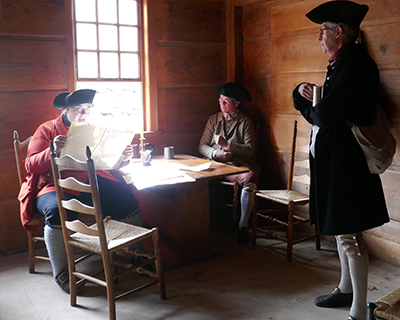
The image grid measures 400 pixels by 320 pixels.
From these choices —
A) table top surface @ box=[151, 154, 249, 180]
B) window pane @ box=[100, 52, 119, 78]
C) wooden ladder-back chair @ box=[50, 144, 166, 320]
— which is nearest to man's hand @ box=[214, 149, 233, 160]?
table top surface @ box=[151, 154, 249, 180]

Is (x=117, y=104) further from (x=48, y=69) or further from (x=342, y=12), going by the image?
(x=342, y=12)

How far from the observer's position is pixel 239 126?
4.11m

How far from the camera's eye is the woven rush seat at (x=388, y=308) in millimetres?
1399

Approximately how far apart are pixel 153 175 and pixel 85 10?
1.72 metres

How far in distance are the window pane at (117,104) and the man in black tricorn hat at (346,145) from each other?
82.3 inches

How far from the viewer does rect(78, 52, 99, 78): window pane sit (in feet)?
12.4

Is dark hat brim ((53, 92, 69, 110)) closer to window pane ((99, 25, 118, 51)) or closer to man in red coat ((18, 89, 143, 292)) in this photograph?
man in red coat ((18, 89, 143, 292))

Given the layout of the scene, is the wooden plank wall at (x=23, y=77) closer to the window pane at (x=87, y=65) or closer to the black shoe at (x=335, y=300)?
the window pane at (x=87, y=65)

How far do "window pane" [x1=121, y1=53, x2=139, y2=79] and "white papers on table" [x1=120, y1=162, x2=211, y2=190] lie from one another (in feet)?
3.25

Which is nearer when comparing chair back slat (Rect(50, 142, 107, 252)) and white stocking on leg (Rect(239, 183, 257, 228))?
chair back slat (Rect(50, 142, 107, 252))

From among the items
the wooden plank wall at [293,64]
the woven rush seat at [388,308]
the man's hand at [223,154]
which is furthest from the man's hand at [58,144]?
the woven rush seat at [388,308]

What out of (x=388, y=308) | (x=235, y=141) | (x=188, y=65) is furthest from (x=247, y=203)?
(x=388, y=308)

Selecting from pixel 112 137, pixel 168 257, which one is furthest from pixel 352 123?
pixel 168 257

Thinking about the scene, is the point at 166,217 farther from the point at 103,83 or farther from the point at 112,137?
the point at 103,83
